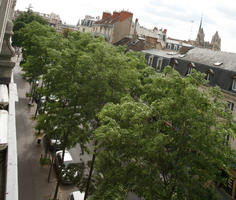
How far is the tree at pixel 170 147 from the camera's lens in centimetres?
632

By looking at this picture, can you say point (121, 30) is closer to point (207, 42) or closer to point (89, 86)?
point (89, 86)

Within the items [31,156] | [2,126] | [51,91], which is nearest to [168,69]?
[2,126]

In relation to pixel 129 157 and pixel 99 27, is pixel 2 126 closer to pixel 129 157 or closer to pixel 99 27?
pixel 129 157

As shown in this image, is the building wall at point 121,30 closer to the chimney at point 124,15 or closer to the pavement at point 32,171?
the chimney at point 124,15

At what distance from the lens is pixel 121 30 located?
151ft

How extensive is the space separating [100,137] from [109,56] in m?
5.88

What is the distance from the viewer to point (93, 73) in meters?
11.3

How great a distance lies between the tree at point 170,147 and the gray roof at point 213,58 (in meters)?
15.2

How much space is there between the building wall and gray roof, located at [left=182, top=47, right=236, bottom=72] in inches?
852

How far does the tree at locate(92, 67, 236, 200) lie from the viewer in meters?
6.32

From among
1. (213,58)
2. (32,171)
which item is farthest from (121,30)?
(32,171)

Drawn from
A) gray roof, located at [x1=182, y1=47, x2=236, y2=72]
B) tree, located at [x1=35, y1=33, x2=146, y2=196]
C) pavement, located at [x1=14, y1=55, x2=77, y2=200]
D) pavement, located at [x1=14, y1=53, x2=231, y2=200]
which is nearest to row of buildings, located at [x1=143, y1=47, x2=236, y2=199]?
gray roof, located at [x1=182, y1=47, x2=236, y2=72]

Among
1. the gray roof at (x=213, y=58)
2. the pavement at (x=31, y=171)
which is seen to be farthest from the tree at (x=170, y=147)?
the gray roof at (x=213, y=58)

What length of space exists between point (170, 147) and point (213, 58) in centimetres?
1931
